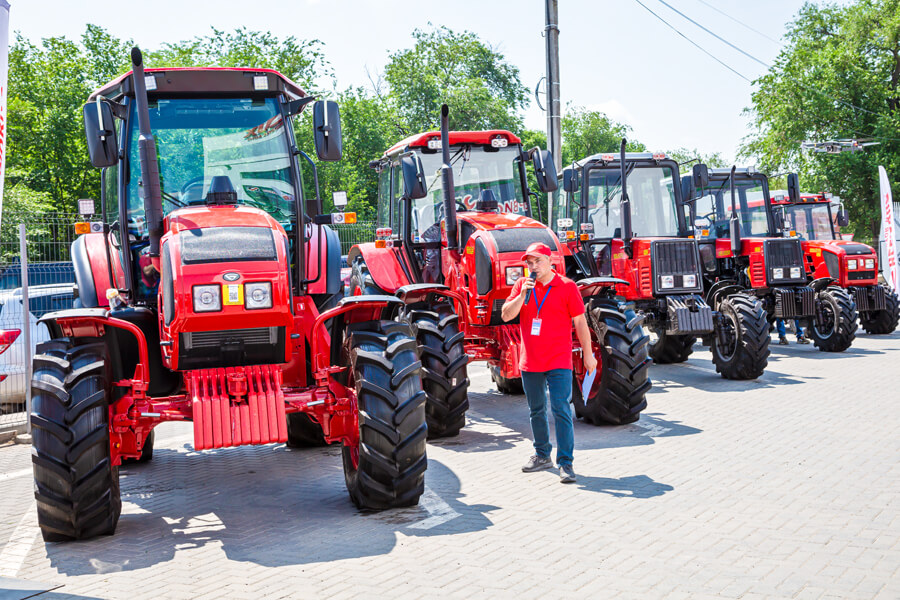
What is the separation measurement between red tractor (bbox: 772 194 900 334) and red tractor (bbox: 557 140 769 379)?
3.87 metres

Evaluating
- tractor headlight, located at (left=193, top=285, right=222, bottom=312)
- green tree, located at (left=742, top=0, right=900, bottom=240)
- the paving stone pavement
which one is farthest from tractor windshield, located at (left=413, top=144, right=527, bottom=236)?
green tree, located at (left=742, top=0, right=900, bottom=240)

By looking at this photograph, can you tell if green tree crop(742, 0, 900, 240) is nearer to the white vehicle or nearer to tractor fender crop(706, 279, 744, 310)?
tractor fender crop(706, 279, 744, 310)

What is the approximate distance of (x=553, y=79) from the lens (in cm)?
1884

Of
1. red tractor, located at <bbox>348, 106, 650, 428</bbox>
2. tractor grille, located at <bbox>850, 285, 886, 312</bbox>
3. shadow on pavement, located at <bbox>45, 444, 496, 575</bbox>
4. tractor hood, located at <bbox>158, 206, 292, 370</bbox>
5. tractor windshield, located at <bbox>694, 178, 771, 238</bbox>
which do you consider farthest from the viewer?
tractor grille, located at <bbox>850, 285, 886, 312</bbox>

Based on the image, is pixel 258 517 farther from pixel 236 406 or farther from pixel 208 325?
pixel 208 325

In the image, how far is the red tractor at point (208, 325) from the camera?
5484 millimetres

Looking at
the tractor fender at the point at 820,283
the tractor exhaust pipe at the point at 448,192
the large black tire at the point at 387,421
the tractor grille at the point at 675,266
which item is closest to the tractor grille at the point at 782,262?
the tractor fender at the point at 820,283

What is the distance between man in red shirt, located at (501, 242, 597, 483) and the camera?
6832 millimetres


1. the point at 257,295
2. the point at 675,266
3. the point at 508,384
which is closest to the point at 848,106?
the point at 675,266

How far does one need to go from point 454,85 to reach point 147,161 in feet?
139

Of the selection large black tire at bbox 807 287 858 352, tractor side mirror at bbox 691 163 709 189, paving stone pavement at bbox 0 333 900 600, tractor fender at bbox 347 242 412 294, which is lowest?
paving stone pavement at bbox 0 333 900 600

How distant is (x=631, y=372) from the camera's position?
863cm

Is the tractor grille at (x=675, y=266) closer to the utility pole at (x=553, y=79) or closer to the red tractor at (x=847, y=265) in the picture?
the red tractor at (x=847, y=265)

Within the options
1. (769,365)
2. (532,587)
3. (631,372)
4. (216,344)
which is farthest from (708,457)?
(769,365)
